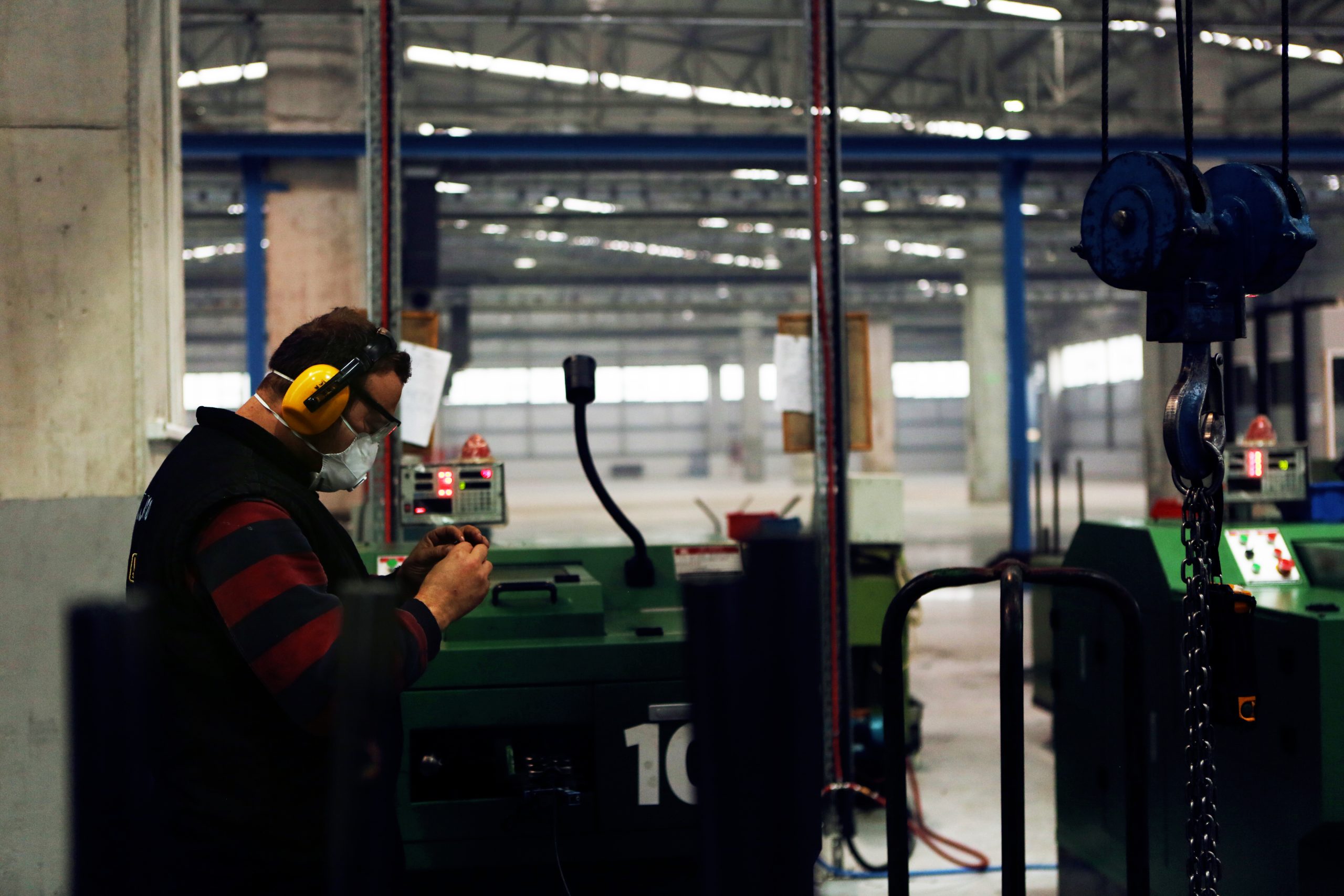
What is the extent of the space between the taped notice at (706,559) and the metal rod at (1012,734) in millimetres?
877

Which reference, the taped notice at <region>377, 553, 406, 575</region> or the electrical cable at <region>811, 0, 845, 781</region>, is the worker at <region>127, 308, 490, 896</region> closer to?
the taped notice at <region>377, 553, 406, 575</region>

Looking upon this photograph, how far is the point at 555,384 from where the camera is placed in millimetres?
24094

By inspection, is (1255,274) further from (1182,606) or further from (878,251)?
(878,251)

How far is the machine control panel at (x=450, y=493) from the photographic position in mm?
2715

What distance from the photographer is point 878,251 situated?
53.5 ft

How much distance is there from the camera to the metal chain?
1.56 m

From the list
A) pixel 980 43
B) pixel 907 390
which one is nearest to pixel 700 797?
pixel 980 43

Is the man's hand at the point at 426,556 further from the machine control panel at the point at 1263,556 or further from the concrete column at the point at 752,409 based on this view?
the concrete column at the point at 752,409

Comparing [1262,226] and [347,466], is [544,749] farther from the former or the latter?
[1262,226]

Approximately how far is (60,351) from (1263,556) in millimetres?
2688

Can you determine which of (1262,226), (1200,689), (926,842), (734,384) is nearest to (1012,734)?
(1200,689)

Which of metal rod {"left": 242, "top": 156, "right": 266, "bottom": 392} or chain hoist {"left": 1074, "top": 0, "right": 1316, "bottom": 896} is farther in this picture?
metal rod {"left": 242, "top": 156, "right": 266, "bottom": 392}

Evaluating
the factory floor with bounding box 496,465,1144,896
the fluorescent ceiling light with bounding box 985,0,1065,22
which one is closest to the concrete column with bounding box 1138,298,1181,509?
the factory floor with bounding box 496,465,1144,896

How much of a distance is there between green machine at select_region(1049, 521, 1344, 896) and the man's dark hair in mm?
1385
